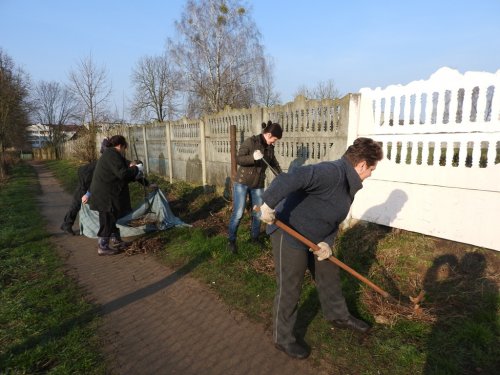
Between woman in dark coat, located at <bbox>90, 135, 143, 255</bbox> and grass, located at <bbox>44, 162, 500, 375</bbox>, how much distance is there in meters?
0.88

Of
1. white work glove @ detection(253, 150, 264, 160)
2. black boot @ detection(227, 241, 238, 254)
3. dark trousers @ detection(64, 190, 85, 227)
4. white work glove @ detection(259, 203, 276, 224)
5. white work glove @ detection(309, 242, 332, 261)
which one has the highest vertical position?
white work glove @ detection(253, 150, 264, 160)

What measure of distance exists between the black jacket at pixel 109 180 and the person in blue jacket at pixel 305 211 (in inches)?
118

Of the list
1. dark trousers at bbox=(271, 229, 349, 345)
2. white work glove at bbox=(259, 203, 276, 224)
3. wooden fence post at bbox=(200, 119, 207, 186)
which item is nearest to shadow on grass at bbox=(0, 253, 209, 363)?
dark trousers at bbox=(271, 229, 349, 345)

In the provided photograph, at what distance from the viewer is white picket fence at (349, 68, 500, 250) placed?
3.54 m

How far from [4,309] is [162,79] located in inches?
1417

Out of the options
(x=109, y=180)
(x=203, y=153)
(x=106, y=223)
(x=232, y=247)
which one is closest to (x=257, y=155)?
(x=232, y=247)

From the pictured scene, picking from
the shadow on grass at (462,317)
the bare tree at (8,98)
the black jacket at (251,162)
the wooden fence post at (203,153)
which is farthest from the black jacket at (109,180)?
the bare tree at (8,98)

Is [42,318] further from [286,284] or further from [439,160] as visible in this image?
[439,160]

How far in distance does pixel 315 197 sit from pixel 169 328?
188 centimetres

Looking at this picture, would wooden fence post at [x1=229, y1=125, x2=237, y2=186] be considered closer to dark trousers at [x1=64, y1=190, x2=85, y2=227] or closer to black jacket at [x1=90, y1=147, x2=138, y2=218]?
black jacket at [x1=90, y1=147, x2=138, y2=218]

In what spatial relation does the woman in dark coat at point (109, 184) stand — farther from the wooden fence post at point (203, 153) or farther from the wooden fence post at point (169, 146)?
the wooden fence post at point (169, 146)

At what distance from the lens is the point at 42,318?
10.7 feet

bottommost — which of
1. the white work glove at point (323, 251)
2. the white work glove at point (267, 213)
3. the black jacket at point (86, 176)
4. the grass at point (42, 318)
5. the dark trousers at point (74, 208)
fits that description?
the grass at point (42, 318)

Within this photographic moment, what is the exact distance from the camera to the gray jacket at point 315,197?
7.61 feet
